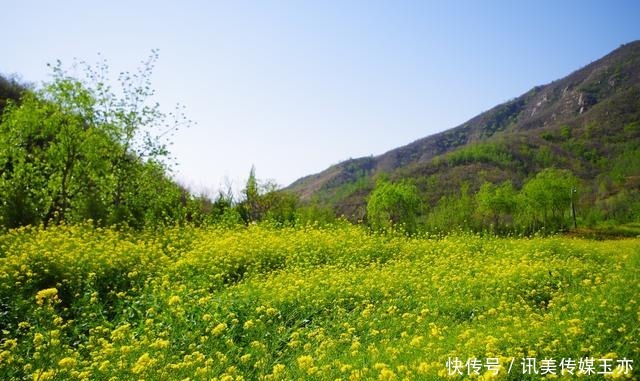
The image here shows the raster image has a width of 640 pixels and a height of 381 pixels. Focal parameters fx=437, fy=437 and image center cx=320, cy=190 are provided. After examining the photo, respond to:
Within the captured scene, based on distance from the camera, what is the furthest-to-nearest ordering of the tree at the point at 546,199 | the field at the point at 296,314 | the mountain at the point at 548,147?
1. the mountain at the point at 548,147
2. the tree at the point at 546,199
3. the field at the point at 296,314

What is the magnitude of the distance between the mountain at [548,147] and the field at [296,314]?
127ft

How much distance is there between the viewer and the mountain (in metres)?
91.2

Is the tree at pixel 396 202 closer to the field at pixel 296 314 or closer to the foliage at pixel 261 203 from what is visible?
the foliage at pixel 261 203

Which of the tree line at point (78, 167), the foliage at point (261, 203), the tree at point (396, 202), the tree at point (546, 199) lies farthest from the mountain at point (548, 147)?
the tree line at point (78, 167)

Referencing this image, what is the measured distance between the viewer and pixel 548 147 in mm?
110312

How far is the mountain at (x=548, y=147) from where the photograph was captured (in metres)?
91.2

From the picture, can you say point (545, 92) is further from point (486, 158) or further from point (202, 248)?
point (202, 248)

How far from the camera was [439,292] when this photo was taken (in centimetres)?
880

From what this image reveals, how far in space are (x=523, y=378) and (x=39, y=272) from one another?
29.6 feet

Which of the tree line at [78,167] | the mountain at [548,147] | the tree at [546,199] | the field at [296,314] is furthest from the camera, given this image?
the mountain at [548,147]

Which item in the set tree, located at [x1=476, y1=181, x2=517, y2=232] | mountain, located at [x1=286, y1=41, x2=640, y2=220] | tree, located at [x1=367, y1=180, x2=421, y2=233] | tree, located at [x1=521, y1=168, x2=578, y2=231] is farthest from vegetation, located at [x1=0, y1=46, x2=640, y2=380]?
mountain, located at [x1=286, y1=41, x2=640, y2=220]

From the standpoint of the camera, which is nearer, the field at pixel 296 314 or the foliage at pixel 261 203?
the field at pixel 296 314

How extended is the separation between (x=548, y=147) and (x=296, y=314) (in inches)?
4666

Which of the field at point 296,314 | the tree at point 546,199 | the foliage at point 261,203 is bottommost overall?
the tree at point 546,199
